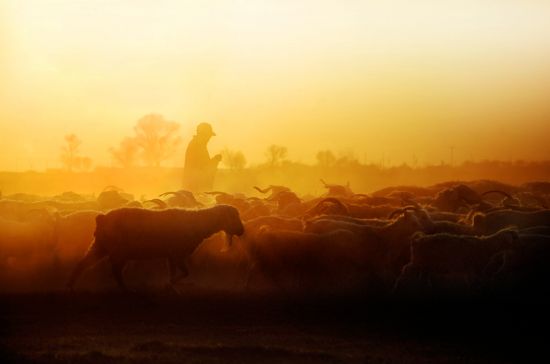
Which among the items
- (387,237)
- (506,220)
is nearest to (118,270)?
(387,237)

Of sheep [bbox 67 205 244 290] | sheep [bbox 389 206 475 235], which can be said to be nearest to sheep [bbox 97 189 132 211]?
sheep [bbox 67 205 244 290]

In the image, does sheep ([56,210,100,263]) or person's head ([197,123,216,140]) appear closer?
sheep ([56,210,100,263])

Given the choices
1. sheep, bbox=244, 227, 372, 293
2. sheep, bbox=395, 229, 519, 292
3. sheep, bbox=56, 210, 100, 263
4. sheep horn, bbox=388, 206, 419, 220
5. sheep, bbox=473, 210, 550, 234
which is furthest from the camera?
sheep, bbox=56, 210, 100, 263

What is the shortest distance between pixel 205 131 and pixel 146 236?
1226cm

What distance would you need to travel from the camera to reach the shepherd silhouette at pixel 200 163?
87.2 ft

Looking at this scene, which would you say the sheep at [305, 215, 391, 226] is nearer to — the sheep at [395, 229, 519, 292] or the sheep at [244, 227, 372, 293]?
the sheep at [244, 227, 372, 293]

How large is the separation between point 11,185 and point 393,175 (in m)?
20.2

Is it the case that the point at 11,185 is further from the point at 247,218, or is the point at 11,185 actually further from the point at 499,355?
the point at 499,355

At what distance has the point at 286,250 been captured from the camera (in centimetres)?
1430

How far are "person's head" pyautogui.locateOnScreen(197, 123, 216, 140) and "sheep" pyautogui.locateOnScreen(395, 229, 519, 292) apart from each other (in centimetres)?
1358

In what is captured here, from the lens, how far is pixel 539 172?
45.4 meters

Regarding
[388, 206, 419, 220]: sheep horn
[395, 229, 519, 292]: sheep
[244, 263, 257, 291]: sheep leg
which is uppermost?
[388, 206, 419, 220]: sheep horn

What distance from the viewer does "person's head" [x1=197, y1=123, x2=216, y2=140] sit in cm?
2664

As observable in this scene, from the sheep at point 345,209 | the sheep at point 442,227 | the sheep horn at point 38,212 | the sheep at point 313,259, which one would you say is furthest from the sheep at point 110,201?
the sheep at point 442,227
